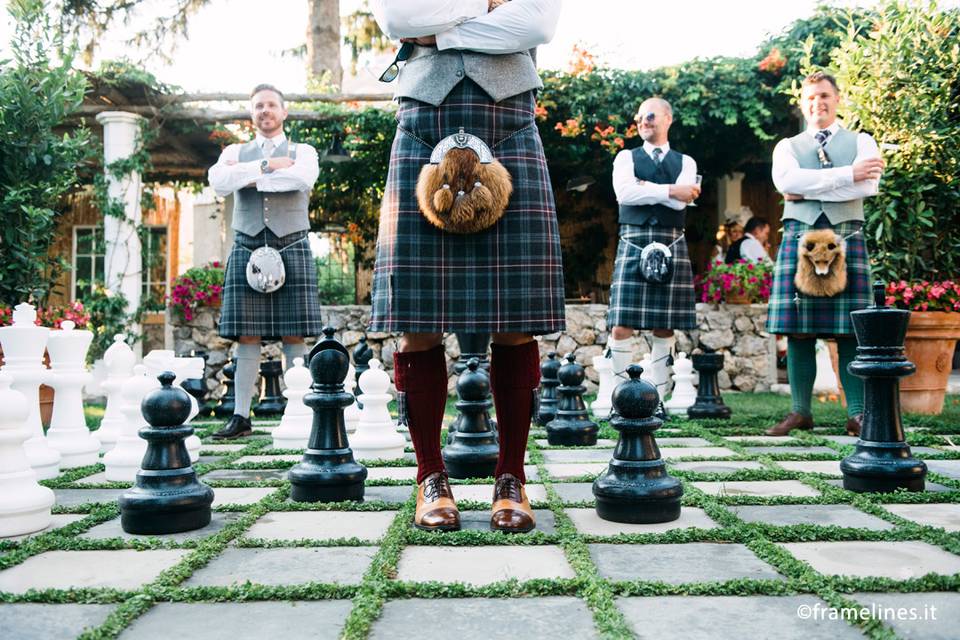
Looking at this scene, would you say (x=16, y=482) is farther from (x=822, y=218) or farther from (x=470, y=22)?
(x=822, y=218)

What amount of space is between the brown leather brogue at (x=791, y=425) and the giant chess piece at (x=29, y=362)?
3.18 m

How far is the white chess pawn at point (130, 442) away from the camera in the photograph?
2.75 meters

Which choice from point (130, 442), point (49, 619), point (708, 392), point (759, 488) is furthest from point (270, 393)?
point (49, 619)

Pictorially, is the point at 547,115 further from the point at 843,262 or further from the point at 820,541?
the point at 820,541

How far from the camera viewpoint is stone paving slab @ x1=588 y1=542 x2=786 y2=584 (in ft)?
5.04

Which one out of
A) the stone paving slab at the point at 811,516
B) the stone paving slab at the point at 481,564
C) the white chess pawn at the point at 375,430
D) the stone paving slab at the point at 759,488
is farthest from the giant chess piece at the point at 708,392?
the stone paving slab at the point at 481,564

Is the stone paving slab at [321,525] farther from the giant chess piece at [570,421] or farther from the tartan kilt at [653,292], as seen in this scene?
the tartan kilt at [653,292]

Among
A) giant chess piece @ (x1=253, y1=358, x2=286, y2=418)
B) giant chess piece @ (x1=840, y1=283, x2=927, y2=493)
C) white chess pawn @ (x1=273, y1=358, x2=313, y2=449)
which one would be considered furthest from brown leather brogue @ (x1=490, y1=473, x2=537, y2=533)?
giant chess piece @ (x1=253, y1=358, x2=286, y2=418)

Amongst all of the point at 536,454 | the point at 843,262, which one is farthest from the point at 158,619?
the point at 843,262

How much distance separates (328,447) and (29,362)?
1.45 m

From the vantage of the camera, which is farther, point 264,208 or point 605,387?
point 605,387

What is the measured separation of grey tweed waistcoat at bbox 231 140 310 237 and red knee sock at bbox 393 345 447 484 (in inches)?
83.5

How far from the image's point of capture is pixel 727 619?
130cm

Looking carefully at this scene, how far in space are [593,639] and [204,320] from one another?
21.6 feet
